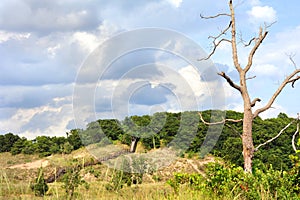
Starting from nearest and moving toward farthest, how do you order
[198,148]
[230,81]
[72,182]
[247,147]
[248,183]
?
[72,182] → [248,183] → [247,147] → [230,81] → [198,148]

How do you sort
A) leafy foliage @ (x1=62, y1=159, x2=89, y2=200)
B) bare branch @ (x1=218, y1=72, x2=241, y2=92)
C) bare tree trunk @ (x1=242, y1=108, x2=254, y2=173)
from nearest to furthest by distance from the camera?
1. leafy foliage @ (x1=62, y1=159, x2=89, y2=200)
2. bare tree trunk @ (x1=242, y1=108, x2=254, y2=173)
3. bare branch @ (x1=218, y1=72, x2=241, y2=92)

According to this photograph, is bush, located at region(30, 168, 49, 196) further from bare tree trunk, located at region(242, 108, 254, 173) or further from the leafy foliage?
bare tree trunk, located at region(242, 108, 254, 173)

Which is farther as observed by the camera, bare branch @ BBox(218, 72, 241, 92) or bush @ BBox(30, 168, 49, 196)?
bare branch @ BBox(218, 72, 241, 92)

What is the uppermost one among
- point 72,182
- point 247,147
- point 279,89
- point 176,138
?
point 279,89

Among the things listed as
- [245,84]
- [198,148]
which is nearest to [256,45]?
[245,84]

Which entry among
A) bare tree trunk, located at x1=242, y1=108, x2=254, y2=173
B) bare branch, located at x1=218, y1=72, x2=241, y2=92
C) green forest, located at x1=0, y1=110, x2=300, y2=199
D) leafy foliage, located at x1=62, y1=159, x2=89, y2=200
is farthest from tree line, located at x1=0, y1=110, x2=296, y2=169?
leafy foliage, located at x1=62, y1=159, x2=89, y2=200

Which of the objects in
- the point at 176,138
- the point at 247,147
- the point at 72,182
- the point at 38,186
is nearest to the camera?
the point at 72,182

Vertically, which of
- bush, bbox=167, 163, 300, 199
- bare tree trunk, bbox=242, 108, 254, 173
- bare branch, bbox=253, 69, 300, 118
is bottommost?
bush, bbox=167, 163, 300, 199

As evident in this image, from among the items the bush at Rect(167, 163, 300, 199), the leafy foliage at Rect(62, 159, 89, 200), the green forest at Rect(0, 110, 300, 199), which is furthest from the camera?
the green forest at Rect(0, 110, 300, 199)

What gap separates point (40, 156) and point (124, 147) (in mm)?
6590

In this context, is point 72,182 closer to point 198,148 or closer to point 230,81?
point 230,81

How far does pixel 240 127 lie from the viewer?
74.2 feet

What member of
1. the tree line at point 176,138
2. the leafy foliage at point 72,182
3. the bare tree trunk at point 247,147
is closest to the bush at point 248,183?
the leafy foliage at point 72,182

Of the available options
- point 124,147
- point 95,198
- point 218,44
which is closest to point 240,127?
point 124,147
